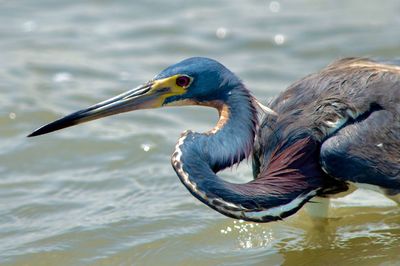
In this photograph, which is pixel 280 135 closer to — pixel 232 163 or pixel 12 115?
pixel 232 163

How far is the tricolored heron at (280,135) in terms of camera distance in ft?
23.1

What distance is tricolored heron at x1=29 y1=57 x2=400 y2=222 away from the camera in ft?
23.1

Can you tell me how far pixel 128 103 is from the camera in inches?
286

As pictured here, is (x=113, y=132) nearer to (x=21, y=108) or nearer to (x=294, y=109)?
(x=21, y=108)

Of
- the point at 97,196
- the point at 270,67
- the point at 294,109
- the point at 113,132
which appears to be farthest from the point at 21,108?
the point at 294,109

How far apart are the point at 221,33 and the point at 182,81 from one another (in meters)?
6.11

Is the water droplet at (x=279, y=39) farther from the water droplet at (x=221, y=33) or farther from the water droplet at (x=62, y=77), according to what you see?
the water droplet at (x=62, y=77)

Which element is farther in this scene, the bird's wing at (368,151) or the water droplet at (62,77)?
the water droplet at (62,77)

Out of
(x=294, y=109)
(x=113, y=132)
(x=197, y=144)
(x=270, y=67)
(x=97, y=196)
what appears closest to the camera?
(x=197, y=144)

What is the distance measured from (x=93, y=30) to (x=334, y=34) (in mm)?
3296

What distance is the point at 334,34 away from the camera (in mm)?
13180

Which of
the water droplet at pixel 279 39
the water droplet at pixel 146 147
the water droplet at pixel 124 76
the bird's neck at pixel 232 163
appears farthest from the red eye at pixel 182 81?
the water droplet at pixel 279 39

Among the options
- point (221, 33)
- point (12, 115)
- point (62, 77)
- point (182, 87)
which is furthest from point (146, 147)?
point (221, 33)

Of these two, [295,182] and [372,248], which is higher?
[295,182]
